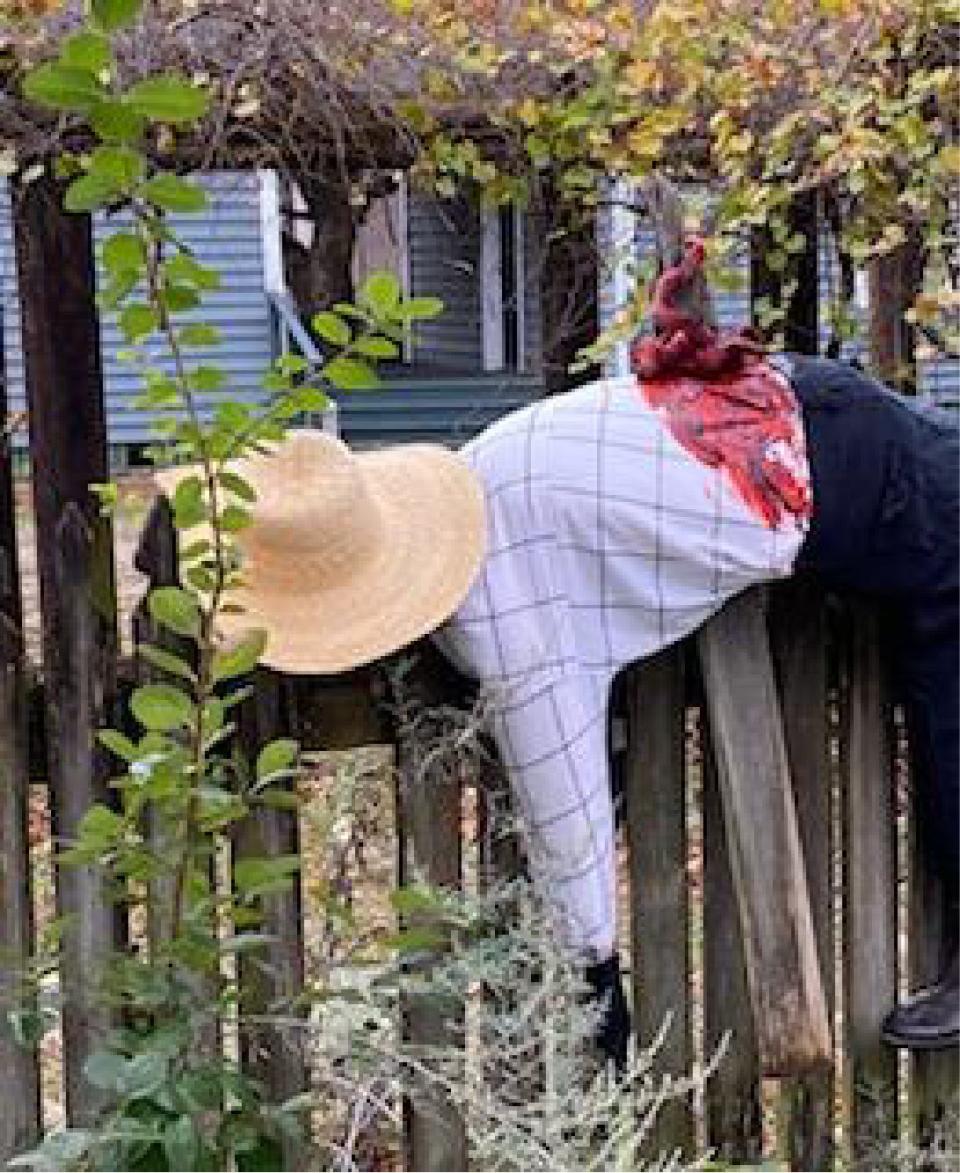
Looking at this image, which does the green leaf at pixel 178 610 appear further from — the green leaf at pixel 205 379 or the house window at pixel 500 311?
the house window at pixel 500 311

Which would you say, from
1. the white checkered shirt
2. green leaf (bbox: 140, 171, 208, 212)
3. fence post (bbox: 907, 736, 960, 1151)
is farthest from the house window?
green leaf (bbox: 140, 171, 208, 212)

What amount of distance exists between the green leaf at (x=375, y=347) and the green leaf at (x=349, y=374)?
1 cm

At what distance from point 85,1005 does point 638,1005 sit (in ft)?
2.24

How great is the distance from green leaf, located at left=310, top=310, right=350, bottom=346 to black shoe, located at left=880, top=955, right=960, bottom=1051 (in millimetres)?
1262

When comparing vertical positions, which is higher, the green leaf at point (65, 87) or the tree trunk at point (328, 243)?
the green leaf at point (65, 87)

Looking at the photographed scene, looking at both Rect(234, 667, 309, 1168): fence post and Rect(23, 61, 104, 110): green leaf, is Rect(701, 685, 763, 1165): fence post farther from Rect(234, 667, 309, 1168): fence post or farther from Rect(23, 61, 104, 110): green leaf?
Rect(23, 61, 104, 110): green leaf

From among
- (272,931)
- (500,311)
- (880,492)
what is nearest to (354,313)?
(880,492)

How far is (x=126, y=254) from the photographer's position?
53.3 inches

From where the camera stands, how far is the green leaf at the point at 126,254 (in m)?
1.35

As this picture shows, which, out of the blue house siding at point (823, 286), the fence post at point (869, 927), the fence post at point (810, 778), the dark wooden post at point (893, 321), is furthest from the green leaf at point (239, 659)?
the dark wooden post at point (893, 321)

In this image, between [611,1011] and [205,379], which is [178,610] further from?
[611,1011]

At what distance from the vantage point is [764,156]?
284 cm

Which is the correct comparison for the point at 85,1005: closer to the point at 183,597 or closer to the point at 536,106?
the point at 183,597

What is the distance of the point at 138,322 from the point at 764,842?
3.60 feet
